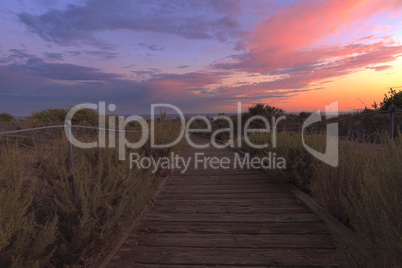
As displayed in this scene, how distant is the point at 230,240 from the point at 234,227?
1.26 ft

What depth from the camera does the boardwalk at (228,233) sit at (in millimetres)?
2666

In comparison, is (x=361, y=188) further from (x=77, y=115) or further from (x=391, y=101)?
(x=391, y=101)

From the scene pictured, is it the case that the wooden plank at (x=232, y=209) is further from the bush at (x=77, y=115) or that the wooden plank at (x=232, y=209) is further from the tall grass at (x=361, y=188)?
the bush at (x=77, y=115)

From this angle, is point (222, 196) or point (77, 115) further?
point (77, 115)

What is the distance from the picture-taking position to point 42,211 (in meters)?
2.58

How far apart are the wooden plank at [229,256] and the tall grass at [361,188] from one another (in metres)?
0.27

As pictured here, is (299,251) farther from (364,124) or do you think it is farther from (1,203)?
(364,124)

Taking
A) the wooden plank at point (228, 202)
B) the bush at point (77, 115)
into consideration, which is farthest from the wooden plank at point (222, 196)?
the bush at point (77, 115)

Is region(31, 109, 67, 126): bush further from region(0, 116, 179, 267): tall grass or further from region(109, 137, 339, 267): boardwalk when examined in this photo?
region(0, 116, 179, 267): tall grass

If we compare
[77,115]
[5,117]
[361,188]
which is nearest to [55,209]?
[361,188]

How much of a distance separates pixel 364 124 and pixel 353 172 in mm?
13340

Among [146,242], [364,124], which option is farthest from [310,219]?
[364,124]

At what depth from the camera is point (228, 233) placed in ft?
10.7

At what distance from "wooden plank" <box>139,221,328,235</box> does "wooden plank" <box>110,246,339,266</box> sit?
0.46 metres
